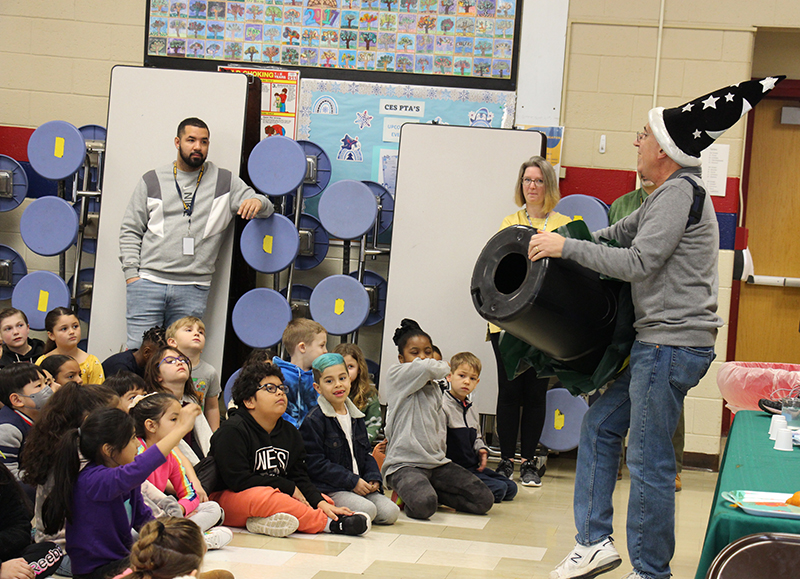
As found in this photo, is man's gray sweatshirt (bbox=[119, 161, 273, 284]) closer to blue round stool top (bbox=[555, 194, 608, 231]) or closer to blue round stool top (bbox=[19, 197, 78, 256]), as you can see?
blue round stool top (bbox=[19, 197, 78, 256])

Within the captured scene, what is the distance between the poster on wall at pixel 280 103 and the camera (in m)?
5.10

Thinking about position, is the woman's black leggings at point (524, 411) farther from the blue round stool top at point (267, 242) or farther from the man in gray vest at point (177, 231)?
the man in gray vest at point (177, 231)

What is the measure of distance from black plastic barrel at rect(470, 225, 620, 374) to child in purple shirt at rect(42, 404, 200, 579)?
101 cm

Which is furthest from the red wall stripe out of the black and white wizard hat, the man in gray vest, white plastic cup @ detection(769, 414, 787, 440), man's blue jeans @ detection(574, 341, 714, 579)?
white plastic cup @ detection(769, 414, 787, 440)

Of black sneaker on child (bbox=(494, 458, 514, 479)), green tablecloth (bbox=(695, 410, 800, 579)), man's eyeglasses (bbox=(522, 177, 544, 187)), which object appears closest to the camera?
green tablecloth (bbox=(695, 410, 800, 579))

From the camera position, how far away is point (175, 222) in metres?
4.48

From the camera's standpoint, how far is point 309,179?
4.93m

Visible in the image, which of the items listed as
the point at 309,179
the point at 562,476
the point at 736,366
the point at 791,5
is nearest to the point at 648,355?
the point at 736,366

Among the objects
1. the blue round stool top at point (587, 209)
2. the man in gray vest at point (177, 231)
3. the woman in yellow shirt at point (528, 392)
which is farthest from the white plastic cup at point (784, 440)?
the man in gray vest at point (177, 231)

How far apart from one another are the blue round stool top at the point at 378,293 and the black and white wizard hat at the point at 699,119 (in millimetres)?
2623

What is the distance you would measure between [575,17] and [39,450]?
12.6ft

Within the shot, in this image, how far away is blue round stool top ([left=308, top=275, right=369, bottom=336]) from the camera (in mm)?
4488

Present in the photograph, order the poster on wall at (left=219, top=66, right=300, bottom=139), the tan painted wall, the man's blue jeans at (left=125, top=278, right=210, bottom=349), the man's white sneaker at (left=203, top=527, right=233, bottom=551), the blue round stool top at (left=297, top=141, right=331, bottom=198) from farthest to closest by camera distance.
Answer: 1. the poster on wall at (left=219, top=66, right=300, bottom=139)
2. the blue round stool top at (left=297, top=141, right=331, bottom=198)
3. the tan painted wall
4. the man's blue jeans at (left=125, top=278, right=210, bottom=349)
5. the man's white sneaker at (left=203, top=527, right=233, bottom=551)

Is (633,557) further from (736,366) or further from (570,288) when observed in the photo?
(736,366)
